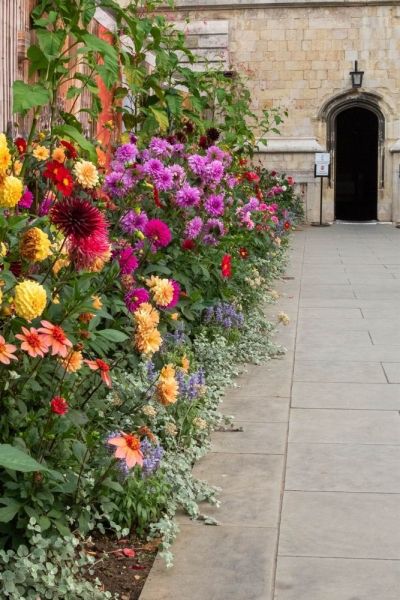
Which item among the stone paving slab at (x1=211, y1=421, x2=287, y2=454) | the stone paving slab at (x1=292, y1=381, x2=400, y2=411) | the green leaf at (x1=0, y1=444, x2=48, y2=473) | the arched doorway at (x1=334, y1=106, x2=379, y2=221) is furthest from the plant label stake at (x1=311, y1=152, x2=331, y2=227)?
the green leaf at (x1=0, y1=444, x2=48, y2=473)

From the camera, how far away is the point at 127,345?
189 inches

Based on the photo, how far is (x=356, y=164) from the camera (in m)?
24.8

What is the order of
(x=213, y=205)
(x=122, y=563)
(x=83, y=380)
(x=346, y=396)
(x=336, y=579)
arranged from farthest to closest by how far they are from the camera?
(x=213, y=205) < (x=346, y=396) < (x=83, y=380) < (x=122, y=563) < (x=336, y=579)

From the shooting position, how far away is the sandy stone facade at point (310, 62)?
69.1 feet

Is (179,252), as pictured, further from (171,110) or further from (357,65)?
(357,65)

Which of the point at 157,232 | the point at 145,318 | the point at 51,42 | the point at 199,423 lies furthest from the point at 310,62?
the point at 145,318

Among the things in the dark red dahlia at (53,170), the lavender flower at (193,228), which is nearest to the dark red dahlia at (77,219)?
the dark red dahlia at (53,170)

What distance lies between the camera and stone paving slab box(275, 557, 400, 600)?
3.08 metres

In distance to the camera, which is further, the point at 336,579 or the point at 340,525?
the point at 340,525

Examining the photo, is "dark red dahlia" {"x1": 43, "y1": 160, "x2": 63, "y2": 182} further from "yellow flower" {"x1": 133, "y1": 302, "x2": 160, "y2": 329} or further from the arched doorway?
the arched doorway

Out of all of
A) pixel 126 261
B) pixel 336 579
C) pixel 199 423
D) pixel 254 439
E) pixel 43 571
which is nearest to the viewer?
pixel 43 571

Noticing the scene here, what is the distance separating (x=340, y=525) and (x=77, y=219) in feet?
5.00

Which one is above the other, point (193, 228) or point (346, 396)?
point (193, 228)

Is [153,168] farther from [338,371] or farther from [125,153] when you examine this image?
[338,371]
